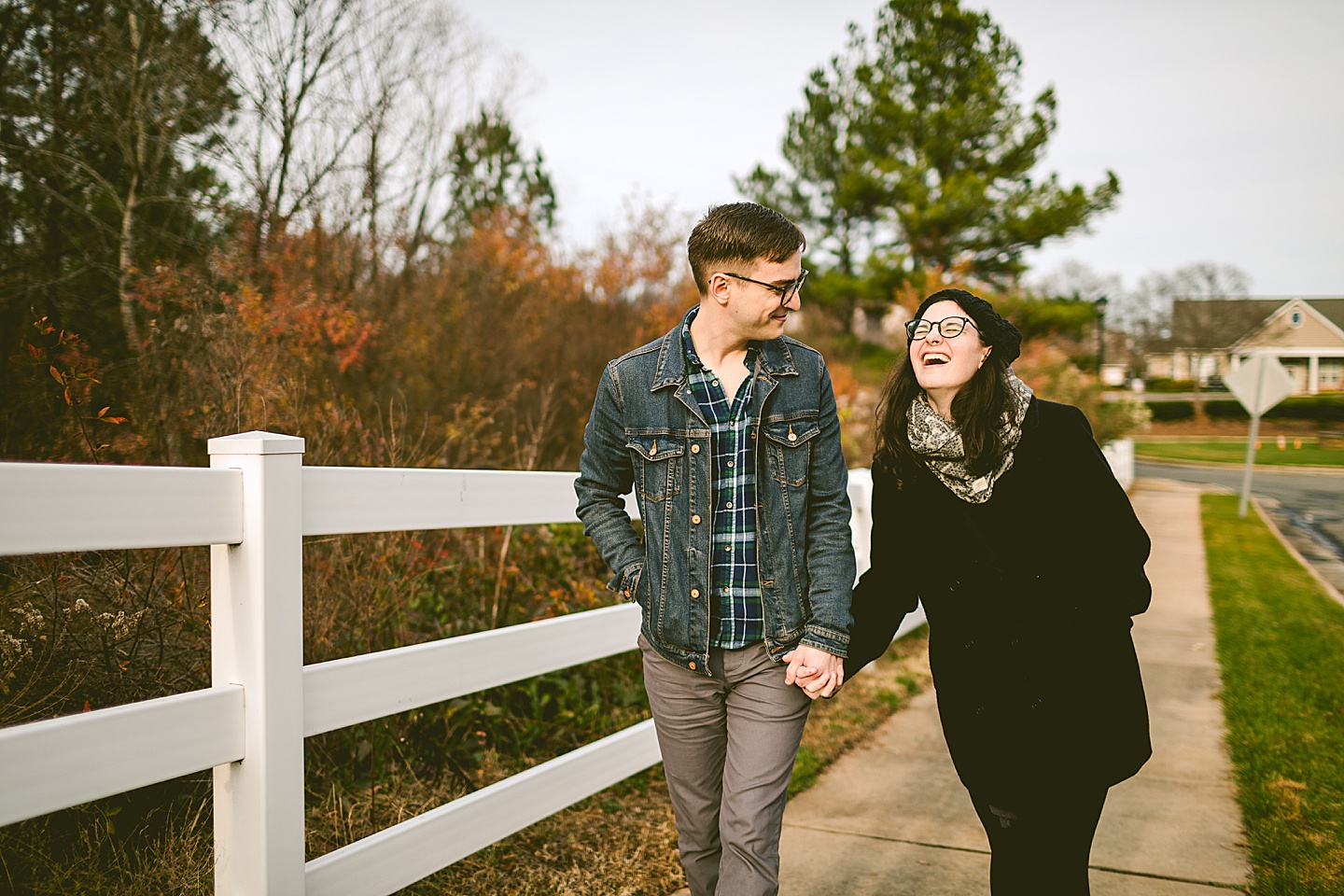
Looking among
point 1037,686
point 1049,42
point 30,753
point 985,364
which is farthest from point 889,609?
point 1049,42

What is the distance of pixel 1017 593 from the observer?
2.48 metres

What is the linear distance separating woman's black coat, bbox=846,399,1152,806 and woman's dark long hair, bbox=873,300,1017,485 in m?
0.08

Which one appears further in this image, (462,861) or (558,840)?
(558,840)

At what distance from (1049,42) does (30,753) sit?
27.0 m

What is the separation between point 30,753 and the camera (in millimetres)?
1859

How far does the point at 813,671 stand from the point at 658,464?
2.09ft

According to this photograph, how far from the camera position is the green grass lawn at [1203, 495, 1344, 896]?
3643mm

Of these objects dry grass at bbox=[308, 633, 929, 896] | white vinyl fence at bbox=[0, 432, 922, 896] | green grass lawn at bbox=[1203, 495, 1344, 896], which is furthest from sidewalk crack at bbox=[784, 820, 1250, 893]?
white vinyl fence at bbox=[0, 432, 922, 896]

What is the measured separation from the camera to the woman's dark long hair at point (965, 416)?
8.22 feet

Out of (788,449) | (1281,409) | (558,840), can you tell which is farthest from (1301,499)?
(1281,409)

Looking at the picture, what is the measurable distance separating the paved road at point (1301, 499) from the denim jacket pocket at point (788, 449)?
1164 cm

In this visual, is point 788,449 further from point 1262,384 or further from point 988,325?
point 1262,384

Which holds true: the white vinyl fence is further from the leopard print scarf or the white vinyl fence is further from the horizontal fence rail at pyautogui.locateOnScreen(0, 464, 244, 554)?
the leopard print scarf

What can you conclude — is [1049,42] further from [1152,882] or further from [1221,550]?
[1152,882]
